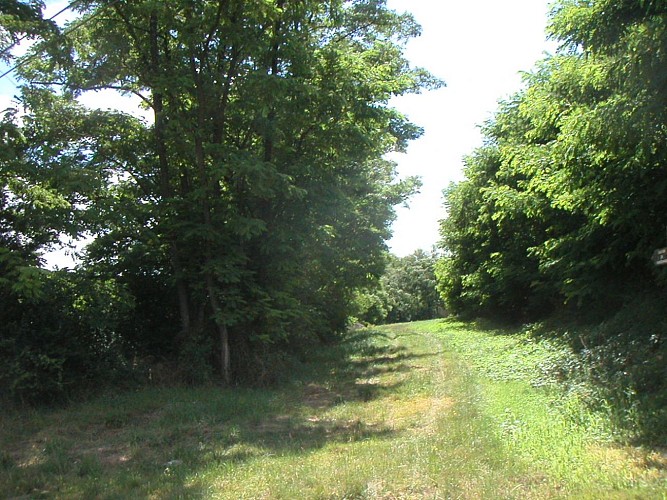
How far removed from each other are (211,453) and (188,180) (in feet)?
32.1

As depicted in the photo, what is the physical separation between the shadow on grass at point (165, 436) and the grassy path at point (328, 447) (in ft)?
0.09

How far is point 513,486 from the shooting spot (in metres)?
6.01

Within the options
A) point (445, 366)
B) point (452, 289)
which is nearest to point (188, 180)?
point (445, 366)

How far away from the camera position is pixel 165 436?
10.2 metres

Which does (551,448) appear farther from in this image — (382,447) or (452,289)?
(452,289)

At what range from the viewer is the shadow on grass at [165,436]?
7.64 metres

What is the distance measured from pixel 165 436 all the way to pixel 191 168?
8589 mm

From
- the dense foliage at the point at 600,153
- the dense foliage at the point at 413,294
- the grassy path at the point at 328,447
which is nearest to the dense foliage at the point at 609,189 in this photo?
the dense foliage at the point at 600,153

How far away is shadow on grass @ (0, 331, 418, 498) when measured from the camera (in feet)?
25.1

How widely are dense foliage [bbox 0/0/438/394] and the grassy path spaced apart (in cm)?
215

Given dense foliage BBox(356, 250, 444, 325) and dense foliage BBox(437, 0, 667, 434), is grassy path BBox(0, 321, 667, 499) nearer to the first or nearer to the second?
dense foliage BBox(437, 0, 667, 434)

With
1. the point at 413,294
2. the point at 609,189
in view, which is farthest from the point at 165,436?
the point at 413,294

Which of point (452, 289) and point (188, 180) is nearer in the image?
point (188, 180)

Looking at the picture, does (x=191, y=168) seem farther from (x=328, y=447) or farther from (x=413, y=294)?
(x=413, y=294)
